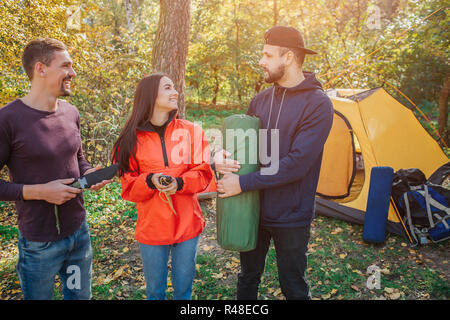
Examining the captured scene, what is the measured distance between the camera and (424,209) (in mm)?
3768

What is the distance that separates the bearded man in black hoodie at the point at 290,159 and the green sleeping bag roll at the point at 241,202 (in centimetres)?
8

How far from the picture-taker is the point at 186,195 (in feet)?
6.86

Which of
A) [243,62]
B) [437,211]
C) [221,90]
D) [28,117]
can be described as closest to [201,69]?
[243,62]

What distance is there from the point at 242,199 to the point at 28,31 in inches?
197

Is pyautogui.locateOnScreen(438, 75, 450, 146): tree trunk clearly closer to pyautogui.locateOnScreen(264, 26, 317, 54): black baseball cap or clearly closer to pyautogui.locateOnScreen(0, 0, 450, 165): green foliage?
pyautogui.locateOnScreen(0, 0, 450, 165): green foliage

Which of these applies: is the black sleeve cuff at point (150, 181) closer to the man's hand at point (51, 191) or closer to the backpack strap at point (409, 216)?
the man's hand at point (51, 191)

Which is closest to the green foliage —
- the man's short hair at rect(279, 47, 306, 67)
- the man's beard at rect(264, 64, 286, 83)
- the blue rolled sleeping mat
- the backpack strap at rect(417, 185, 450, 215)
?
the blue rolled sleeping mat

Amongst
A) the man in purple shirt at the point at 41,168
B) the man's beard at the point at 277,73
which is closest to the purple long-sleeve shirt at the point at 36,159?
the man in purple shirt at the point at 41,168

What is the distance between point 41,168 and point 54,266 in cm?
60

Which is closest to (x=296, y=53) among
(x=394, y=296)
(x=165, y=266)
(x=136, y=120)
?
(x=136, y=120)

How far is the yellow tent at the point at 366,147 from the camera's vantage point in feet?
14.1

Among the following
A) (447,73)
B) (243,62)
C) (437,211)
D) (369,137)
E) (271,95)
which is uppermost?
(243,62)

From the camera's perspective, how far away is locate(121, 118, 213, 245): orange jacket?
1990 mm

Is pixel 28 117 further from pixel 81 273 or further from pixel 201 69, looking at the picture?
pixel 201 69
